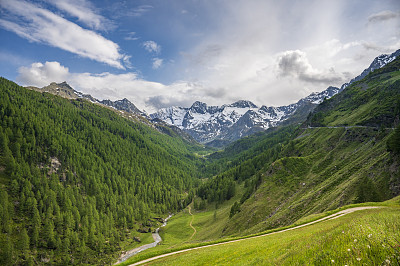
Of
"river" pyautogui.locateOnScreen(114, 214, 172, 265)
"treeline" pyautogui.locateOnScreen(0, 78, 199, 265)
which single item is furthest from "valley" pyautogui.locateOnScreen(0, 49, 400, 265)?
"river" pyautogui.locateOnScreen(114, 214, 172, 265)

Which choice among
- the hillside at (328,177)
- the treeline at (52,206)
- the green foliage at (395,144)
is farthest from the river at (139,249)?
the green foliage at (395,144)

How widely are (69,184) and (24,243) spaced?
76435 mm

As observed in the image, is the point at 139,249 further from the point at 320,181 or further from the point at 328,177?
the point at 328,177

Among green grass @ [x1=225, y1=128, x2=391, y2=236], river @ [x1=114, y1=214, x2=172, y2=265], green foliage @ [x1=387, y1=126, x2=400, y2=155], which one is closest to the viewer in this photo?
green foliage @ [x1=387, y1=126, x2=400, y2=155]

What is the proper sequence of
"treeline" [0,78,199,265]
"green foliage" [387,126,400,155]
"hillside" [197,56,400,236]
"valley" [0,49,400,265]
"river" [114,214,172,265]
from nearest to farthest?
"valley" [0,49,400,265] < "hillside" [197,56,400,236] < "green foliage" [387,126,400,155] < "treeline" [0,78,199,265] < "river" [114,214,172,265]

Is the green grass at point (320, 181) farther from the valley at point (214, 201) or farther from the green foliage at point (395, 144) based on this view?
the green foliage at point (395, 144)

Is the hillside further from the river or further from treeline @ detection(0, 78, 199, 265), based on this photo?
treeline @ detection(0, 78, 199, 265)

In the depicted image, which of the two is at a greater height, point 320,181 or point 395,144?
point 395,144

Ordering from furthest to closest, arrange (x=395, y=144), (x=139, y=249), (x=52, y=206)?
1. (x=52, y=206)
2. (x=139, y=249)
3. (x=395, y=144)

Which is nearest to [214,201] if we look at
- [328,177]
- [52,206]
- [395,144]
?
[328,177]

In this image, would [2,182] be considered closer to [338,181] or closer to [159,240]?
[159,240]

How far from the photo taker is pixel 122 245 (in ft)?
441

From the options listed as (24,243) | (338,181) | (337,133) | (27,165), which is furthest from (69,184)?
(337,133)

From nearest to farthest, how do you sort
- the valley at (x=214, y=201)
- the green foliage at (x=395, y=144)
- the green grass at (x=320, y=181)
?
1. the valley at (x=214, y=201)
2. the green foliage at (x=395, y=144)
3. the green grass at (x=320, y=181)
